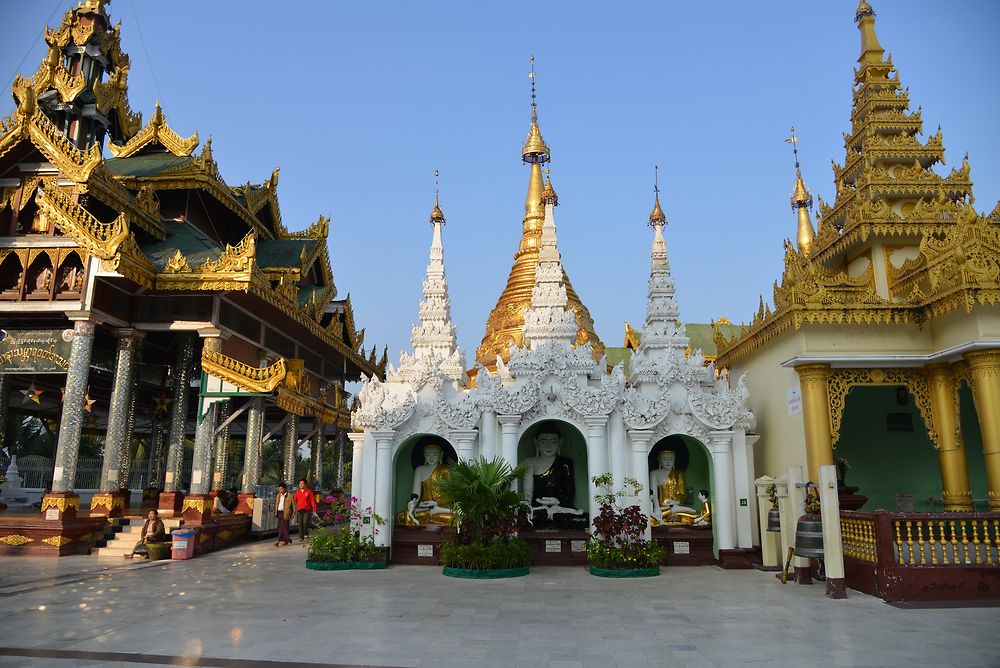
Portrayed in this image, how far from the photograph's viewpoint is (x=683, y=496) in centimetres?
1365

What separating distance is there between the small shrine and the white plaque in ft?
3.26

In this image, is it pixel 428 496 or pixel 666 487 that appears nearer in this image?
pixel 666 487

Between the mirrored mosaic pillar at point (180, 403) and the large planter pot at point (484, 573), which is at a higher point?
the mirrored mosaic pillar at point (180, 403)

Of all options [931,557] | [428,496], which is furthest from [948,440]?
[428,496]

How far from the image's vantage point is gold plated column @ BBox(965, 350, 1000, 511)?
1164cm

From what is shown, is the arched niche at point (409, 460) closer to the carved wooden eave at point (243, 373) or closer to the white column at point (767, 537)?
the carved wooden eave at point (243, 373)

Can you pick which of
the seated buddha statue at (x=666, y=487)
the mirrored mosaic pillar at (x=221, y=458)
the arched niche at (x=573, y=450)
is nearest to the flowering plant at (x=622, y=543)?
the seated buddha statue at (x=666, y=487)

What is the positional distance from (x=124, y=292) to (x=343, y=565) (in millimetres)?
9210

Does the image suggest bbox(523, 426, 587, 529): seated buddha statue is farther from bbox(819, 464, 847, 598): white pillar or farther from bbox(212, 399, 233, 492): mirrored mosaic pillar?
bbox(212, 399, 233, 492): mirrored mosaic pillar

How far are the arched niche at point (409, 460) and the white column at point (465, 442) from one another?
89 centimetres

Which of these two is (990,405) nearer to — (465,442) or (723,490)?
(723,490)

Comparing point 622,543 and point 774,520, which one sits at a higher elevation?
point 774,520

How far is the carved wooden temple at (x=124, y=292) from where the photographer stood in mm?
15070

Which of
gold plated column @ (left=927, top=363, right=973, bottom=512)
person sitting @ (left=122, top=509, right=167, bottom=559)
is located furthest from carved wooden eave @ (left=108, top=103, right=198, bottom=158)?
gold plated column @ (left=927, top=363, right=973, bottom=512)
